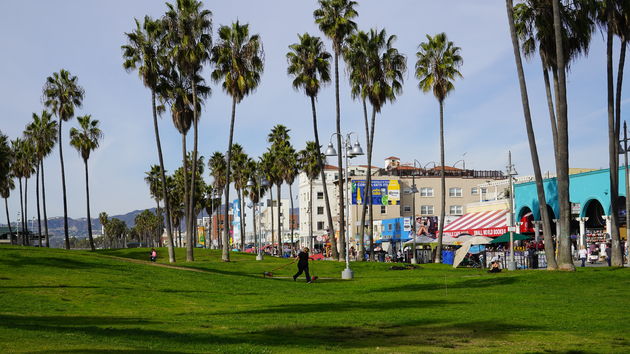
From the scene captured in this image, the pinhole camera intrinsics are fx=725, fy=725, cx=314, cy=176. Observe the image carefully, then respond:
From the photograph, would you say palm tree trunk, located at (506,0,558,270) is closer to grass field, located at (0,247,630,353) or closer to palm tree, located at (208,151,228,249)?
grass field, located at (0,247,630,353)

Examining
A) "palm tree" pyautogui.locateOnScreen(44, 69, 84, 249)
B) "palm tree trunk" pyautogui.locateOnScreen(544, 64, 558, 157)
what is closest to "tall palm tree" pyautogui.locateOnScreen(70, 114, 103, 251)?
"palm tree" pyautogui.locateOnScreen(44, 69, 84, 249)

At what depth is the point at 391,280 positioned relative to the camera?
3600 centimetres

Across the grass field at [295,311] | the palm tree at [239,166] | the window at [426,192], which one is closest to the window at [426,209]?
the window at [426,192]

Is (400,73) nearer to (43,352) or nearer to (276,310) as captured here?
(276,310)

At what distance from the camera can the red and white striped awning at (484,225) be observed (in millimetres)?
67000

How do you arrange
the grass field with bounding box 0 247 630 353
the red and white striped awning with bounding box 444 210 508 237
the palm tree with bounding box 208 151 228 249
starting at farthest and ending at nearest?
1. the palm tree with bounding box 208 151 228 249
2. the red and white striped awning with bounding box 444 210 508 237
3. the grass field with bounding box 0 247 630 353

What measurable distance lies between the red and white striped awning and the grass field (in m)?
32.5

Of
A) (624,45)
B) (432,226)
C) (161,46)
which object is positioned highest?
(161,46)

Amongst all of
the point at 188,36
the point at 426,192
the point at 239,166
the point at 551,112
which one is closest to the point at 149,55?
the point at 188,36

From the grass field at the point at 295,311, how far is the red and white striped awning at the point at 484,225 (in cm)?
3251

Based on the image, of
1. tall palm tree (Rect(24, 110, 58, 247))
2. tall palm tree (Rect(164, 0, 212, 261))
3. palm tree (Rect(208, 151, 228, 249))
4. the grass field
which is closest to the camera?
the grass field

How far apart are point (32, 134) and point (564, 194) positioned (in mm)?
73810

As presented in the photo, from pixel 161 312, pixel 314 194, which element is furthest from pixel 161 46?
pixel 314 194

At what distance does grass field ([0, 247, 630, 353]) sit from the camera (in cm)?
1320
